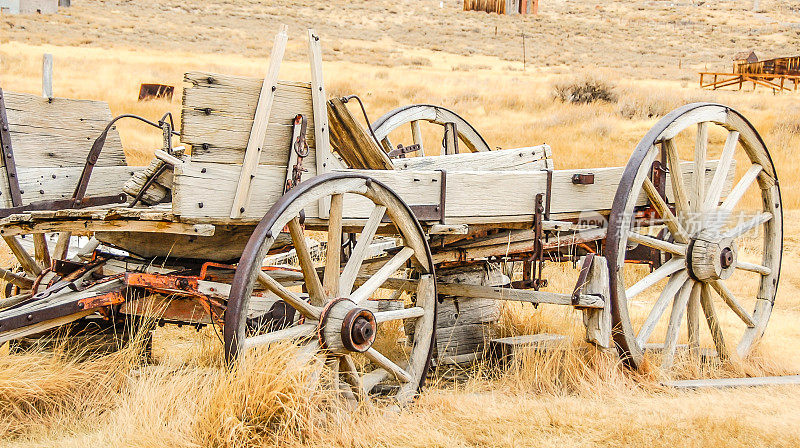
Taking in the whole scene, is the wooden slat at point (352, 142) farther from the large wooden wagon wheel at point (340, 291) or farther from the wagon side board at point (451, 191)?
the large wooden wagon wheel at point (340, 291)

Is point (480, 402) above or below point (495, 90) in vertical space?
below

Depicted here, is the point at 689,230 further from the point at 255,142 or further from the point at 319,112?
the point at 255,142

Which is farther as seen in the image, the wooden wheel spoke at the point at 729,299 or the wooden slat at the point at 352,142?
the wooden wheel spoke at the point at 729,299

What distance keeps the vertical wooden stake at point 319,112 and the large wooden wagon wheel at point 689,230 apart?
1.66 m

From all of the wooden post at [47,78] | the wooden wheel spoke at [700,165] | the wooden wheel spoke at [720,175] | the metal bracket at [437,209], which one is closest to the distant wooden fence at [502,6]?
the wooden wheel spoke at [720,175]

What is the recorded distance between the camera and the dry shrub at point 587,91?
1988cm

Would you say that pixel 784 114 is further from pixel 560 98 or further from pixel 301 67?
pixel 301 67

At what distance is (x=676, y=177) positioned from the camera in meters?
5.09

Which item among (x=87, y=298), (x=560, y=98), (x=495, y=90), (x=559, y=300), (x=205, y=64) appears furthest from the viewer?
(x=205, y=64)

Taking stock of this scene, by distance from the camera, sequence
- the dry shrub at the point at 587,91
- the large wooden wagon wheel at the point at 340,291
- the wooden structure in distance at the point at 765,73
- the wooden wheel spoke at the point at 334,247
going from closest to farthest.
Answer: the large wooden wagon wheel at the point at 340,291
the wooden wheel spoke at the point at 334,247
the dry shrub at the point at 587,91
the wooden structure in distance at the point at 765,73

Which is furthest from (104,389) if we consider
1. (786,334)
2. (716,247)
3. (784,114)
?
(784,114)

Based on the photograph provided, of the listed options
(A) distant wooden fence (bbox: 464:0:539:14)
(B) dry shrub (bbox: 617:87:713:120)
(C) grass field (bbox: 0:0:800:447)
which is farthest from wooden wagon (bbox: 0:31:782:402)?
(A) distant wooden fence (bbox: 464:0:539:14)

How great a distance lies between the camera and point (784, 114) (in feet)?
54.6

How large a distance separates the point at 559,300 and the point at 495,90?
1742 centimetres
